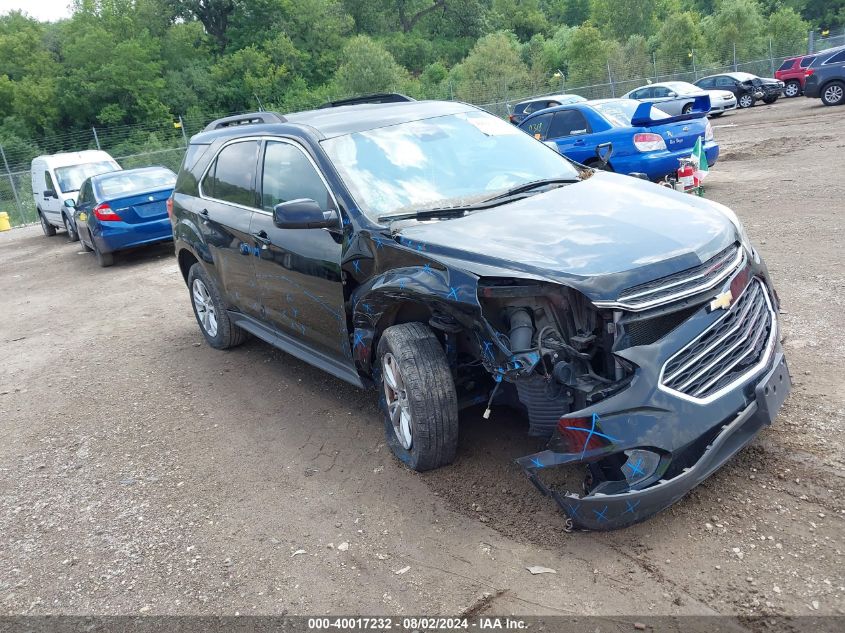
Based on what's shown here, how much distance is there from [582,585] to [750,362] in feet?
4.22

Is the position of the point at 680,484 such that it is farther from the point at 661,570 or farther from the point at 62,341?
the point at 62,341

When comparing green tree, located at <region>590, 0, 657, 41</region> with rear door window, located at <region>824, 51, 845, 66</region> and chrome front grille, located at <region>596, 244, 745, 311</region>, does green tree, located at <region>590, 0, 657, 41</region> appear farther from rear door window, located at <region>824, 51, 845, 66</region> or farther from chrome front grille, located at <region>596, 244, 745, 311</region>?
chrome front grille, located at <region>596, 244, 745, 311</region>

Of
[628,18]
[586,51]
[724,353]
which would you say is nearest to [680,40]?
[586,51]

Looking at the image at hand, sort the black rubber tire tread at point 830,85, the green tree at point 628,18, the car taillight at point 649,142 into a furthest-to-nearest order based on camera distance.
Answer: the green tree at point 628,18 → the black rubber tire tread at point 830,85 → the car taillight at point 649,142

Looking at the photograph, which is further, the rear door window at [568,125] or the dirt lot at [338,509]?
the rear door window at [568,125]

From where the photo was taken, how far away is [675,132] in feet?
34.3

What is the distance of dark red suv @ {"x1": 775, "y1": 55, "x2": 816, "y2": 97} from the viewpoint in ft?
90.8

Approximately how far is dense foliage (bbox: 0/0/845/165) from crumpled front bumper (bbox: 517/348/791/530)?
3451 centimetres

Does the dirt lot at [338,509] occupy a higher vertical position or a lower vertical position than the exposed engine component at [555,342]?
lower

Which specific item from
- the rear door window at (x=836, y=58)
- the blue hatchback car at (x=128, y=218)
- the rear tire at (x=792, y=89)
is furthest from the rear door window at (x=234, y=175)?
the rear tire at (x=792, y=89)

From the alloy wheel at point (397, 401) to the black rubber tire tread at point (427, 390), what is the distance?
7 cm

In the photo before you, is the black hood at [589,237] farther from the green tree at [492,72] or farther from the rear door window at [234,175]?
the green tree at [492,72]

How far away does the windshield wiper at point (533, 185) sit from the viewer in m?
4.30

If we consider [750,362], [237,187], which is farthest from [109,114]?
[750,362]
